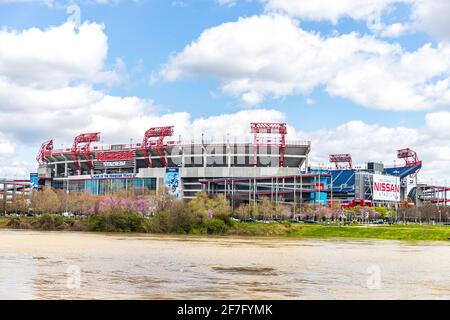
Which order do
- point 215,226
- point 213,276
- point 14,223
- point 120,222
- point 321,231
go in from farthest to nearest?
point 14,223
point 120,222
point 321,231
point 215,226
point 213,276

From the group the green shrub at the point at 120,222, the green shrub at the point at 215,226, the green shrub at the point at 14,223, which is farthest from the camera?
the green shrub at the point at 14,223

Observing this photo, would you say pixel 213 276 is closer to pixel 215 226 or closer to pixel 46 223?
pixel 215 226

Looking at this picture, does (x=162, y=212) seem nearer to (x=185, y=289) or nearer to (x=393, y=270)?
(x=393, y=270)

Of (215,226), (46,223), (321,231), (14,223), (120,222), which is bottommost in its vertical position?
(321,231)

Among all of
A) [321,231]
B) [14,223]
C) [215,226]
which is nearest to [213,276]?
[215,226]

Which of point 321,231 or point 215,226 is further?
point 321,231

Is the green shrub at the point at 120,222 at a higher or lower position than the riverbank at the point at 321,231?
higher

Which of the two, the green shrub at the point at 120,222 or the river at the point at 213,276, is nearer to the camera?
the river at the point at 213,276

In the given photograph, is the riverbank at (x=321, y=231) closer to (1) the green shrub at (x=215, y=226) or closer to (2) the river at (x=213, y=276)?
(1) the green shrub at (x=215, y=226)

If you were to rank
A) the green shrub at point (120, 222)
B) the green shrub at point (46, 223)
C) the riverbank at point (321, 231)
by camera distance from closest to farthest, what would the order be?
the riverbank at point (321, 231), the green shrub at point (120, 222), the green shrub at point (46, 223)

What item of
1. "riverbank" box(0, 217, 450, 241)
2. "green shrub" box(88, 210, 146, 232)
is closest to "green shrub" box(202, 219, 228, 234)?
"riverbank" box(0, 217, 450, 241)

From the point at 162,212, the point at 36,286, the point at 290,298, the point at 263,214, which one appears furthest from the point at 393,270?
the point at 263,214

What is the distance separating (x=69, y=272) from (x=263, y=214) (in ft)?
417

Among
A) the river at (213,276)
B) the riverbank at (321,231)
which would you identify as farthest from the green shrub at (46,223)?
the river at (213,276)
